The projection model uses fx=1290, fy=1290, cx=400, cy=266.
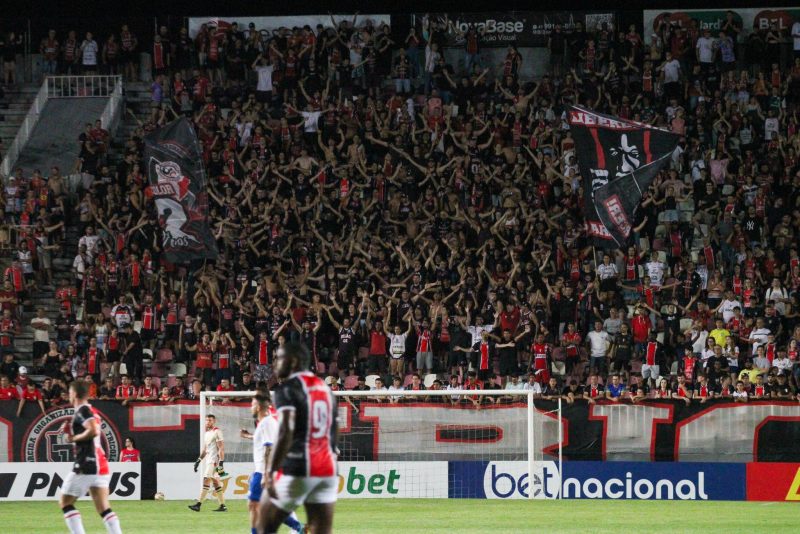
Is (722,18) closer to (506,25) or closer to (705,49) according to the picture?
(705,49)

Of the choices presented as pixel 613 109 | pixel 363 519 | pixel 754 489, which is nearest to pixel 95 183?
pixel 613 109

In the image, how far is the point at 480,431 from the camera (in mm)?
26047

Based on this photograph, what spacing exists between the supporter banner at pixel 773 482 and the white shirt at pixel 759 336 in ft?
11.5

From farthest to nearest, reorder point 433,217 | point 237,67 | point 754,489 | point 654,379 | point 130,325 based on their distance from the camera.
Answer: point 237,67, point 433,217, point 130,325, point 654,379, point 754,489

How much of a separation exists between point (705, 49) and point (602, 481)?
15866 mm

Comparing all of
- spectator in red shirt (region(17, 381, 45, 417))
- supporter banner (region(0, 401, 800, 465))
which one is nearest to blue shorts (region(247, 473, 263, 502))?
supporter banner (region(0, 401, 800, 465))

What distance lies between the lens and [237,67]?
37500mm

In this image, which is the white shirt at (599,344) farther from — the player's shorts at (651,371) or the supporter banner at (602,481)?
the supporter banner at (602,481)

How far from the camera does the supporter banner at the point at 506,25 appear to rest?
39.0 meters

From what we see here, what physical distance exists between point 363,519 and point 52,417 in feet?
28.0

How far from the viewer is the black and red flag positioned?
2759 cm

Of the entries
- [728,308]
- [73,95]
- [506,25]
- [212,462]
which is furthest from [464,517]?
[73,95]

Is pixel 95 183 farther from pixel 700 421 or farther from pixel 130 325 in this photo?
pixel 700 421

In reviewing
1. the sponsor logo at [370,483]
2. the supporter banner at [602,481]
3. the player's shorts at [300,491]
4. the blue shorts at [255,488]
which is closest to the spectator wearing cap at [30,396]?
the sponsor logo at [370,483]
